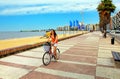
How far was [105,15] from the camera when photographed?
116ft

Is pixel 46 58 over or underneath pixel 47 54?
underneath

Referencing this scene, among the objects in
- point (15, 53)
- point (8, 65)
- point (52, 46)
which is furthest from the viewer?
point (15, 53)

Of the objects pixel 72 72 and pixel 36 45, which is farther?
pixel 36 45

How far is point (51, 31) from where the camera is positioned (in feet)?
30.1

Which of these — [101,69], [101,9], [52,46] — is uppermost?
[101,9]

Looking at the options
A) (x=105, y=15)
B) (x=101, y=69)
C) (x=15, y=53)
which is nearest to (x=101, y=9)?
(x=105, y=15)

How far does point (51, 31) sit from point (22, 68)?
2494 mm

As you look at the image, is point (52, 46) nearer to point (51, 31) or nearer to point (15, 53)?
point (51, 31)

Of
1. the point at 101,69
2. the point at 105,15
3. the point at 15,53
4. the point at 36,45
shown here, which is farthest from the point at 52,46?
the point at 105,15

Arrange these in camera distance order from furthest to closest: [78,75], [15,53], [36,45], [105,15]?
[105,15]
[36,45]
[15,53]
[78,75]

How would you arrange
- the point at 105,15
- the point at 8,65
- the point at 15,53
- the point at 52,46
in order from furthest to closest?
1. the point at 105,15
2. the point at 15,53
3. the point at 52,46
4. the point at 8,65

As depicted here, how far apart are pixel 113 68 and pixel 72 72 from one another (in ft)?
6.49

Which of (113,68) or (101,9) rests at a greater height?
(101,9)

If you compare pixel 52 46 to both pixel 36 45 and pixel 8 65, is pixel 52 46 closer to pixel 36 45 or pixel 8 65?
pixel 8 65
